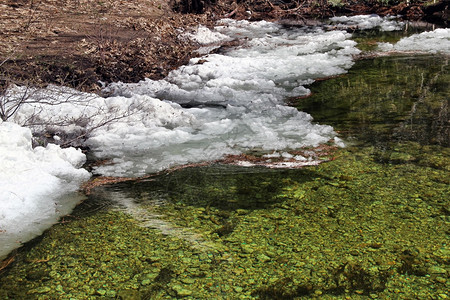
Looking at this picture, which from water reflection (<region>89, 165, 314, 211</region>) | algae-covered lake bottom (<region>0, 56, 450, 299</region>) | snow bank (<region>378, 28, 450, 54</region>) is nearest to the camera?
algae-covered lake bottom (<region>0, 56, 450, 299</region>)

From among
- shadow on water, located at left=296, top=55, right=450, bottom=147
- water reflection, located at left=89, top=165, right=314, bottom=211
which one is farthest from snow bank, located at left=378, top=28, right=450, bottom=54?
water reflection, located at left=89, top=165, right=314, bottom=211

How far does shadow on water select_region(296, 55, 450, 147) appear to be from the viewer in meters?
5.35

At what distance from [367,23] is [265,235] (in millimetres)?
13398

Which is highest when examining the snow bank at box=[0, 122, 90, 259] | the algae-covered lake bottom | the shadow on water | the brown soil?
the brown soil

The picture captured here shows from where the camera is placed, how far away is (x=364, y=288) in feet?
8.87

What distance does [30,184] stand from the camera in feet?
13.5

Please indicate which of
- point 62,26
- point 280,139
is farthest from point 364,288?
point 62,26

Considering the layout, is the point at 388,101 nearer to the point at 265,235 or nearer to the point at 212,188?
the point at 212,188

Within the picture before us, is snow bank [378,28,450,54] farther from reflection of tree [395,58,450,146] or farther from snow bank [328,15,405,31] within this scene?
reflection of tree [395,58,450,146]

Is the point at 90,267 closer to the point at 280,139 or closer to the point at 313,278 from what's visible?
the point at 313,278

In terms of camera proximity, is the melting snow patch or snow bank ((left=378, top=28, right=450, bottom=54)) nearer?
the melting snow patch

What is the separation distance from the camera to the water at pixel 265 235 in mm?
2764

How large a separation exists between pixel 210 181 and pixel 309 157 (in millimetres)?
1214

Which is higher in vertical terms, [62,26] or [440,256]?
[62,26]
